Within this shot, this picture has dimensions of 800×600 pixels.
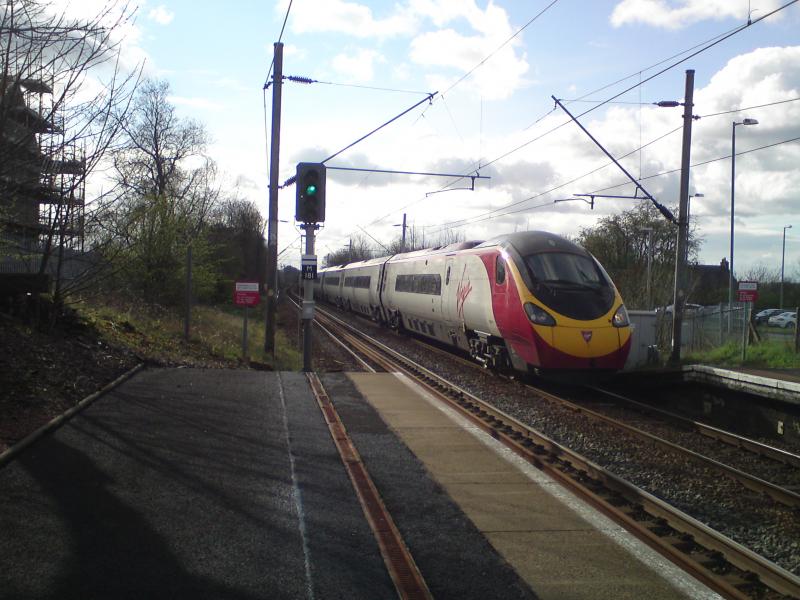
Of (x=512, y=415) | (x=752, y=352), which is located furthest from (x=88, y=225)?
(x=752, y=352)

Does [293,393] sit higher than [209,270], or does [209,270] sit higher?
[209,270]

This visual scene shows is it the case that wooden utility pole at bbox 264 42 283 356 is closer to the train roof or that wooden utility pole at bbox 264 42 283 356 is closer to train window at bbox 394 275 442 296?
train window at bbox 394 275 442 296

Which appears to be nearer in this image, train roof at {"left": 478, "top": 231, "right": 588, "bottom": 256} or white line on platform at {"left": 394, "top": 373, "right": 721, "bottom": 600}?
white line on platform at {"left": 394, "top": 373, "right": 721, "bottom": 600}

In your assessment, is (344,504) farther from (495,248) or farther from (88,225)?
(495,248)

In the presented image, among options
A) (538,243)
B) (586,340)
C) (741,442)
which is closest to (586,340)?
(586,340)

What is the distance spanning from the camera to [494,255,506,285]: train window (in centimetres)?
1446

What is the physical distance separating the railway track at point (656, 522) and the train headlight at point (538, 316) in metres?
2.56

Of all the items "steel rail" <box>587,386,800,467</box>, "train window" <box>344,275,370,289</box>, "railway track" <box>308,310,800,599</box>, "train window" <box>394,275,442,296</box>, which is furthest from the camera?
"train window" <box>344,275,370,289</box>

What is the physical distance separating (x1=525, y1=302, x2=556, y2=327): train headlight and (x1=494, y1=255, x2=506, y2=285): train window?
122cm

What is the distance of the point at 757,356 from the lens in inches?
746

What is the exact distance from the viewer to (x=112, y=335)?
1527 cm

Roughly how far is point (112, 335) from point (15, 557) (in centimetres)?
1126

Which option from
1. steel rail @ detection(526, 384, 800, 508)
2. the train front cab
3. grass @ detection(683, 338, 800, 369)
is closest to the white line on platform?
steel rail @ detection(526, 384, 800, 508)

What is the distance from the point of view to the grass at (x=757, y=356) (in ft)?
59.1
